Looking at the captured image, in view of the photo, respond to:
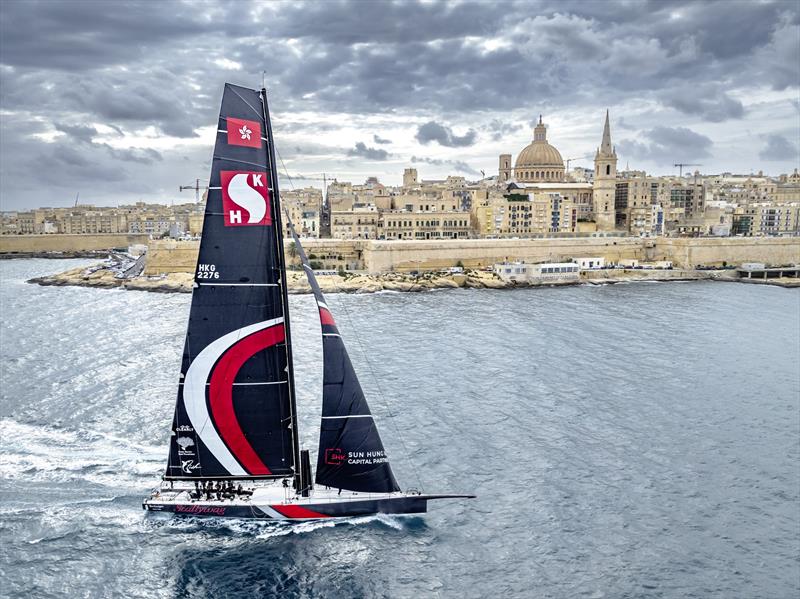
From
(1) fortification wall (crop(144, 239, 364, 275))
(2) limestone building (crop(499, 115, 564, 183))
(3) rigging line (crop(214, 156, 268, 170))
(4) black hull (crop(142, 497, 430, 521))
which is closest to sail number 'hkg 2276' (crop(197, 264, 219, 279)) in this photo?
(3) rigging line (crop(214, 156, 268, 170))

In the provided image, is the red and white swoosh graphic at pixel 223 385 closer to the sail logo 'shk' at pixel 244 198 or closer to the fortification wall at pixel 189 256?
the sail logo 'shk' at pixel 244 198

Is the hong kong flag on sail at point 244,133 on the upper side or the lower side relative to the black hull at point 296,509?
upper

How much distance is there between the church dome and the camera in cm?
6956

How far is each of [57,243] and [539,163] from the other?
5003cm

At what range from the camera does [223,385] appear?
402 inches

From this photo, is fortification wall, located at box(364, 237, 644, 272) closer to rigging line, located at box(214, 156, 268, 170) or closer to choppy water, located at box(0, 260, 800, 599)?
choppy water, located at box(0, 260, 800, 599)

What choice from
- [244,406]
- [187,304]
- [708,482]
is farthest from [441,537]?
[187,304]

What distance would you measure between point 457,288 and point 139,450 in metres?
29.0

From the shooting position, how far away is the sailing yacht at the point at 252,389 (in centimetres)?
971

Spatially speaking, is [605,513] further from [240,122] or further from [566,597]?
[240,122]

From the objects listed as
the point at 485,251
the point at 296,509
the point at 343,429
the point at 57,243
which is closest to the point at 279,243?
the point at 343,429

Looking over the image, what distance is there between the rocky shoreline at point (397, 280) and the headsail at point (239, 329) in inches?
1066

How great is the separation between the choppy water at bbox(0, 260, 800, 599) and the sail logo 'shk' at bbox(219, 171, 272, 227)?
4513 millimetres

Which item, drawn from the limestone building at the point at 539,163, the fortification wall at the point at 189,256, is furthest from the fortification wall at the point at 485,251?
the limestone building at the point at 539,163
